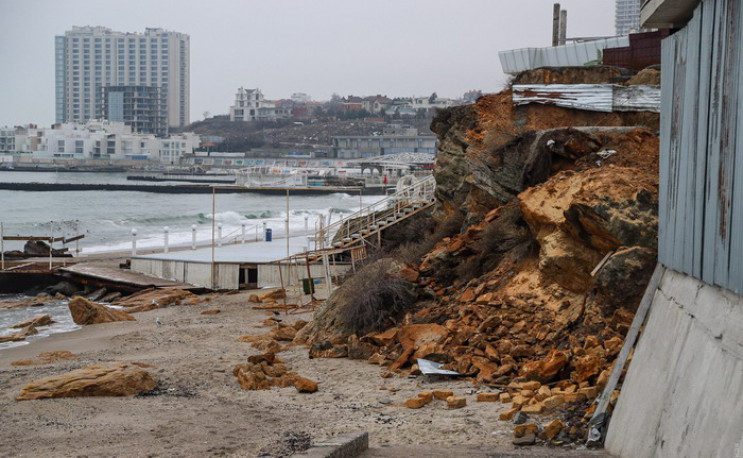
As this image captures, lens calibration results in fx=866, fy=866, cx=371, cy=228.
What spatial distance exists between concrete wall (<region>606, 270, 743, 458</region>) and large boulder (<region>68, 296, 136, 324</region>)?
16417mm

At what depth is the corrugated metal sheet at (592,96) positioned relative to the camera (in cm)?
1809

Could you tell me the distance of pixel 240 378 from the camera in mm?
13039

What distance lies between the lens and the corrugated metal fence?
6.36m

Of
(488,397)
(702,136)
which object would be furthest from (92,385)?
(702,136)

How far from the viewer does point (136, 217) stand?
267 ft

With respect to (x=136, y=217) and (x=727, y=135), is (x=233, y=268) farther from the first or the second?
(x=136, y=217)

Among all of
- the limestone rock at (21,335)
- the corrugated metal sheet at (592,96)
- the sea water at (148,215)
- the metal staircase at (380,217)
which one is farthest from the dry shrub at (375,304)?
the sea water at (148,215)

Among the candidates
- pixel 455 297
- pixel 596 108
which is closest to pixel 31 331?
pixel 455 297

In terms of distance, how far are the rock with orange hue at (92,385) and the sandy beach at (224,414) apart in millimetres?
204

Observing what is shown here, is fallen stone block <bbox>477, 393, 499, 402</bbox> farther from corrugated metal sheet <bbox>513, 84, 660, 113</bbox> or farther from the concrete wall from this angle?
corrugated metal sheet <bbox>513, 84, 660, 113</bbox>

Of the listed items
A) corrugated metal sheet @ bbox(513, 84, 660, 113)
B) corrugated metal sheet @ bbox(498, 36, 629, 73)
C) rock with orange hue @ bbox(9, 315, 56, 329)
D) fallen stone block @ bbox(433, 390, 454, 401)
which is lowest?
rock with orange hue @ bbox(9, 315, 56, 329)

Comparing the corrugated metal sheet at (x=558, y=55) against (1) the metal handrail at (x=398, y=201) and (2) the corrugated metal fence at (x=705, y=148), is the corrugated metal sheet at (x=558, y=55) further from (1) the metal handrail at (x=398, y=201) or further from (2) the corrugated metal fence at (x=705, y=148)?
(2) the corrugated metal fence at (x=705, y=148)

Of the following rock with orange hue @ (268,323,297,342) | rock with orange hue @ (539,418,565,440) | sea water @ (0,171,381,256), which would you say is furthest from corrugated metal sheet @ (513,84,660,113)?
sea water @ (0,171,381,256)

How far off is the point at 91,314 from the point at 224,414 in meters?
12.1
